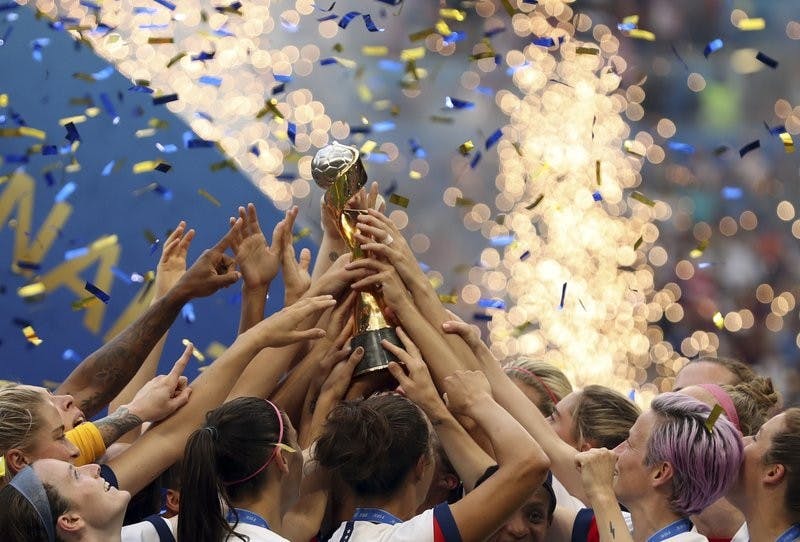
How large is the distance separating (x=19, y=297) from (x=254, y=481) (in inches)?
116

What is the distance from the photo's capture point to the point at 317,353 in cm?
388

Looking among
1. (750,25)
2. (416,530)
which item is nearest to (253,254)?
(416,530)

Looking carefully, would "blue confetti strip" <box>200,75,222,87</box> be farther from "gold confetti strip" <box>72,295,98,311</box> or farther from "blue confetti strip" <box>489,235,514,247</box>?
"blue confetti strip" <box>489,235,514,247</box>

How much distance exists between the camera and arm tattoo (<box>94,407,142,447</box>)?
3.61 m

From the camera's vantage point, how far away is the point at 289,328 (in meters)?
3.65

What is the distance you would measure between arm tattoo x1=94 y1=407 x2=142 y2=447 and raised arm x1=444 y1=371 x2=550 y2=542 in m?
0.97

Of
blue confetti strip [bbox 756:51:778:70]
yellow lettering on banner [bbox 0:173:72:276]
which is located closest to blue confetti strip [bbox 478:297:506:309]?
blue confetti strip [bbox 756:51:778:70]

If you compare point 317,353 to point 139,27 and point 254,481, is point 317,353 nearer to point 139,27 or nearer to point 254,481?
point 254,481

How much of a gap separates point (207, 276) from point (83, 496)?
3.48ft

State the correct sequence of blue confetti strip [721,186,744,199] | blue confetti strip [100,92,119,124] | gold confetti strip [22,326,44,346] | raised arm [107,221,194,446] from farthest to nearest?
blue confetti strip [721,186,744,199] < blue confetti strip [100,92,119,124] < gold confetti strip [22,326,44,346] < raised arm [107,221,194,446]

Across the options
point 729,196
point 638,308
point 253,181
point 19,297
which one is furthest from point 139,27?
point 729,196

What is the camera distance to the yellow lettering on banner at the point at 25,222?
5.84 meters

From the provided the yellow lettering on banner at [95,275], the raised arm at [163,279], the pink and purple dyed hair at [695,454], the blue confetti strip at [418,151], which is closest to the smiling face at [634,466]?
the pink and purple dyed hair at [695,454]

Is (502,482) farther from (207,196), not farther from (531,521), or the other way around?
(207,196)
